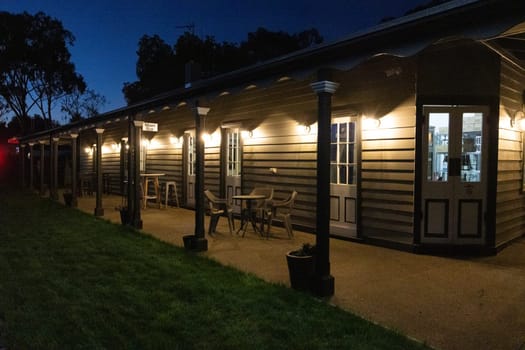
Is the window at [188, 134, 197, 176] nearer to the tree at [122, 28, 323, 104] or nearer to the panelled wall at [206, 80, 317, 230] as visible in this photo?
the panelled wall at [206, 80, 317, 230]

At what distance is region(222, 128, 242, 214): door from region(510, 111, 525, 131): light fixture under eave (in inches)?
209

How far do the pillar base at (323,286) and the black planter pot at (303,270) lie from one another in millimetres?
63

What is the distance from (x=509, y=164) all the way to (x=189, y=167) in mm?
7878

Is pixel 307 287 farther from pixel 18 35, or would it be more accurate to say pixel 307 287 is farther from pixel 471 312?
pixel 18 35

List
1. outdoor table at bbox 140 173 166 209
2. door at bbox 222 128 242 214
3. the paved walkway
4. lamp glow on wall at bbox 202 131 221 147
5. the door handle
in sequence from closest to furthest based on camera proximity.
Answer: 1. the paved walkway
2. the door handle
3. door at bbox 222 128 242 214
4. lamp glow on wall at bbox 202 131 221 147
5. outdoor table at bbox 140 173 166 209

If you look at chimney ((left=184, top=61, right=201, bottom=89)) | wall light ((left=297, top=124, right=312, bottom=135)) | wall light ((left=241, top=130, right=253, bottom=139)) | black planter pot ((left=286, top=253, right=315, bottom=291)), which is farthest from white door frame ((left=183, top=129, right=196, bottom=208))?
black planter pot ((left=286, top=253, right=315, bottom=291))

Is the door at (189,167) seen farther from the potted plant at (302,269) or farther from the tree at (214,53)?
the tree at (214,53)

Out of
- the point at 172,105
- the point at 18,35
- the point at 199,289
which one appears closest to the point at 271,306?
the point at 199,289

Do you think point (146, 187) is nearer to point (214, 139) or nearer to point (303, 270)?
point (214, 139)

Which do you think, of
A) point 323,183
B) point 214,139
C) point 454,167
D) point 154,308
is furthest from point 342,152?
point 154,308

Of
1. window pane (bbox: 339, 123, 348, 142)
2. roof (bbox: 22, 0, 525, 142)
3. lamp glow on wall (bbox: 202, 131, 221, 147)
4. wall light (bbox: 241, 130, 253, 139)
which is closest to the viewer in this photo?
roof (bbox: 22, 0, 525, 142)

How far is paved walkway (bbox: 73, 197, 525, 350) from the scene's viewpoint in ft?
11.6

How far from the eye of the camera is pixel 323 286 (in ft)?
14.4

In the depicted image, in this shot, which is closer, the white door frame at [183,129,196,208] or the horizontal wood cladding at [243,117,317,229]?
the horizontal wood cladding at [243,117,317,229]
